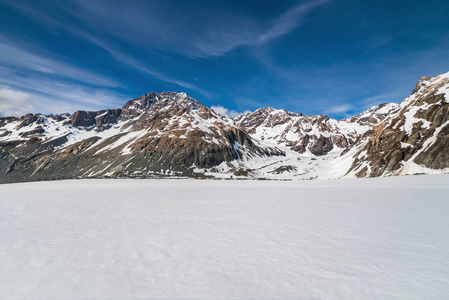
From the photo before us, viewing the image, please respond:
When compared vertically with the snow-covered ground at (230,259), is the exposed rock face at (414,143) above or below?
above

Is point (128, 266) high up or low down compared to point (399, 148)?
down

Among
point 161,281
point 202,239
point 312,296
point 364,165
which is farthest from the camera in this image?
point 364,165

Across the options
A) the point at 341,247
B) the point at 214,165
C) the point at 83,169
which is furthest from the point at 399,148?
the point at 83,169

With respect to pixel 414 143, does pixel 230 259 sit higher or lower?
lower

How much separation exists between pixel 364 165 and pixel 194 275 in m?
102

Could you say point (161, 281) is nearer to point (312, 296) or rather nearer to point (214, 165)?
point (312, 296)

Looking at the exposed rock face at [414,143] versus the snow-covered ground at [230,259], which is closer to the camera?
the snow-covered ground at [230,259]

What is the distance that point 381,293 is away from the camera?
5180 millimetres

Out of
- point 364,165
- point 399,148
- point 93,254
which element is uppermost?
point 399,148

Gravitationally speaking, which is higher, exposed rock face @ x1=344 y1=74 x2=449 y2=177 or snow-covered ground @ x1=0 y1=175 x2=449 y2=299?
exposed rock face @ x1=344 y1=74 x2=449 y2=177

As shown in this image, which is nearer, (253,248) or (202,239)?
(253,248)

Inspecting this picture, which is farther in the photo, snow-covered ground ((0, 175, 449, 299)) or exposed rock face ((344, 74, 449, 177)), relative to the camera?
exposed rock face ((344, 74, 449, 177))

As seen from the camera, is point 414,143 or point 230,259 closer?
point 230,259

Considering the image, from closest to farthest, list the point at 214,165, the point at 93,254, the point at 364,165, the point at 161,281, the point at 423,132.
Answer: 1. the point at 161,281
2. the point at 93,254
3. the point at 423,132
4. the point at 364,165
5. the point at 214,165
